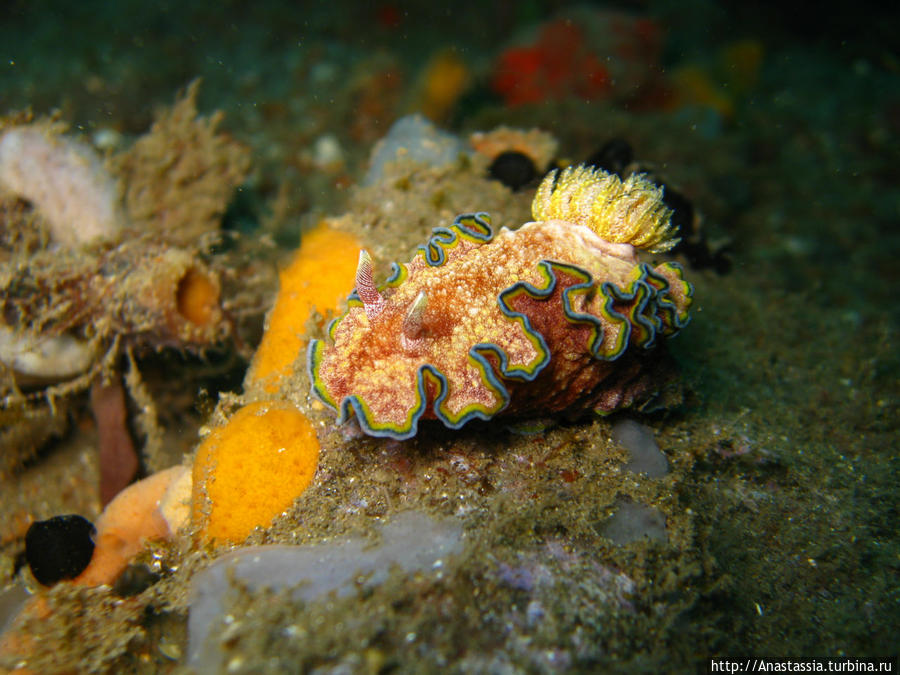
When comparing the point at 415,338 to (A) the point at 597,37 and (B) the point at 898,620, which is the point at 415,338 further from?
(A) the point at 597,37

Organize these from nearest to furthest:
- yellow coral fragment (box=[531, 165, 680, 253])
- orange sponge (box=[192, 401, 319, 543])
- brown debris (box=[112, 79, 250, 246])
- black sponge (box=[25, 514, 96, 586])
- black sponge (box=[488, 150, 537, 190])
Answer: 1. orange sponge (box=[192, 401, 319, 543])
2. yellow coral fragment (box=[531, 165, 680, 253])
3. black sponge (box=[25, 514, 96, 586])
4. black sponge (box=[488, 150, 537, 190])
5. brown debris (box=[112, 79, 250, 246])

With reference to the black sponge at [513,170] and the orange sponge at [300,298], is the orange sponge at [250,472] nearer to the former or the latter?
the orange sponge at [300,298]

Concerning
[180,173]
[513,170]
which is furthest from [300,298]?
[180,173]

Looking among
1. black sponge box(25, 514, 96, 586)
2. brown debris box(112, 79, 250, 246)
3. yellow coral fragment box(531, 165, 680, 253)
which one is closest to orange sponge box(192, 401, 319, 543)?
black sponge box(25, 514, 96, 586)

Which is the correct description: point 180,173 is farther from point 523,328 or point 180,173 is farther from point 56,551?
point 523,328

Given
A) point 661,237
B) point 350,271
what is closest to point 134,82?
point 350,271

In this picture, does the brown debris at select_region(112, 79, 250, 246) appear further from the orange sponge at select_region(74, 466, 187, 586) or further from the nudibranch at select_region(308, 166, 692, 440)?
the nudibranch at select_region(308, 166, 692, 440)

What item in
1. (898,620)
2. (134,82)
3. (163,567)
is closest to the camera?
(898,620)

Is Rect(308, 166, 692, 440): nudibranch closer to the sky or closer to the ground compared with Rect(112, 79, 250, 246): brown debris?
closer to the ground
